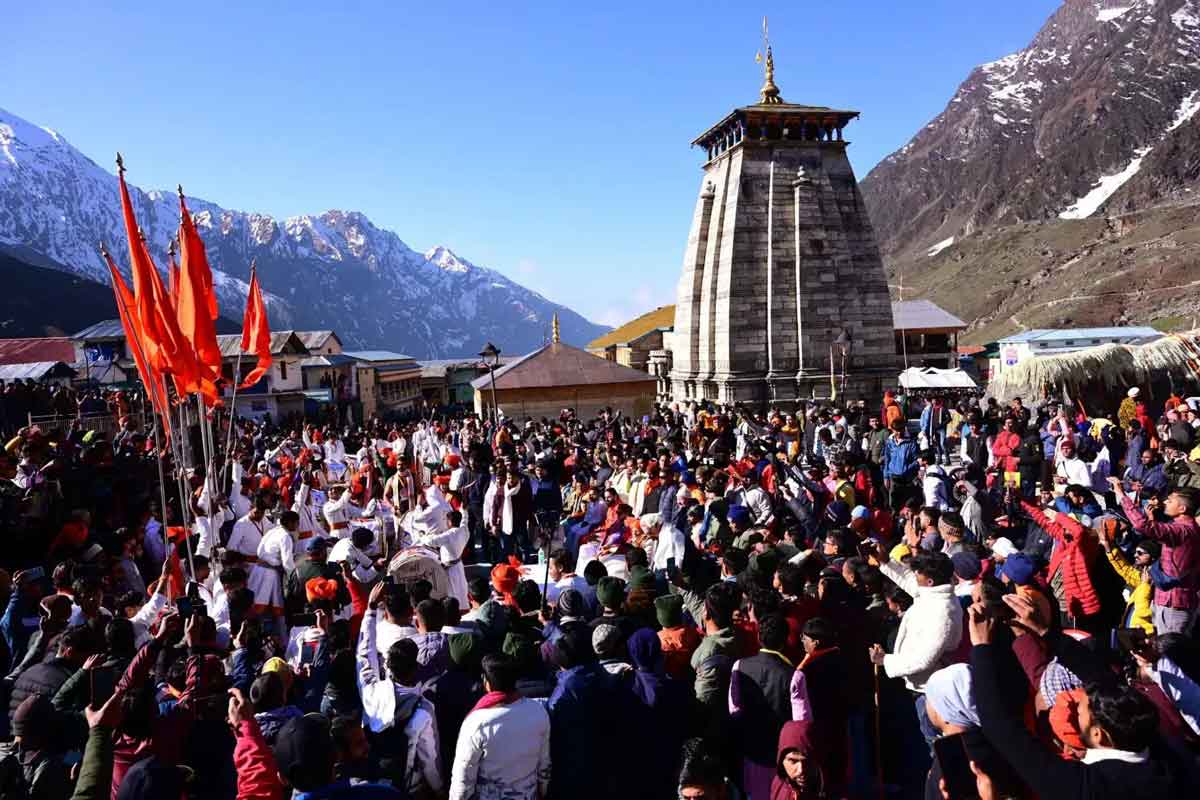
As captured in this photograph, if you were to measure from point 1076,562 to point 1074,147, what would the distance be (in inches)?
6039

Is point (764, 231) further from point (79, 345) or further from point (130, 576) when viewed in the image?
point (79, 345)

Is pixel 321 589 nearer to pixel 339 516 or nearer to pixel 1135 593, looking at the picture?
pixel 339 516

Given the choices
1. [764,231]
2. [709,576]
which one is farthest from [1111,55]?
[709,576]

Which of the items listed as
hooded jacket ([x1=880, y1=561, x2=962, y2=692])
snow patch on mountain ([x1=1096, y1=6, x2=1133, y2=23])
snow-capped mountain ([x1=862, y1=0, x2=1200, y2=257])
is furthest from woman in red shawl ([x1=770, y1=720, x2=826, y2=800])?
snow patch on mountain ([x1=1096, y1=6, x2=1133, y2=23])

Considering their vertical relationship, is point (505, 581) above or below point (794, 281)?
below

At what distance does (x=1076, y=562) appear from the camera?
20.4 feet

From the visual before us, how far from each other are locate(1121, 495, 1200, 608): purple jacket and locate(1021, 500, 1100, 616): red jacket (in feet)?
1.32

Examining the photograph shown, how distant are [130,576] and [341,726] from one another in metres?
5.91

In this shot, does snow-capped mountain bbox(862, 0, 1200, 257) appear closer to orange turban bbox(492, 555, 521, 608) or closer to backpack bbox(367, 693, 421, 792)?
orange turban bbox(492, 555, 521, 608)

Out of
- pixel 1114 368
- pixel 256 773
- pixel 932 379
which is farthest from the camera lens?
pixel 932 379

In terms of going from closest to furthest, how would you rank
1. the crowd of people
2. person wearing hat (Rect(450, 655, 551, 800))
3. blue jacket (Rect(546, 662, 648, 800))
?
the crowd of people, person wearing hat (Rect(450, 655, 551, 800)), blue jacket (Rect(546, 662, 648, 800))

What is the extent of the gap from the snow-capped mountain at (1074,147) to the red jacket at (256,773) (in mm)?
120627

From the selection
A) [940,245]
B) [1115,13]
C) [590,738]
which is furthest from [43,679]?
[1115,13]

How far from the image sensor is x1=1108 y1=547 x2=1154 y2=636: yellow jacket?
602 centimetres
